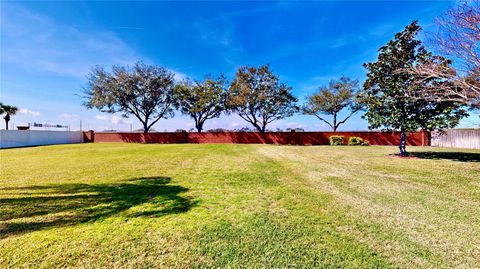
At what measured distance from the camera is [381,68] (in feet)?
37.0

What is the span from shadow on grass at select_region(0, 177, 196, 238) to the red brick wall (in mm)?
19482

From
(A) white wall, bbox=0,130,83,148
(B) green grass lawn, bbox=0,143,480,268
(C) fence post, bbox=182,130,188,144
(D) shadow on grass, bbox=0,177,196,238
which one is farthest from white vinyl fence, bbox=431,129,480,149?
(A) white wall, bbox=0,130,83,148

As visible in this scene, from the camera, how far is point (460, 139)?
57.6 feet

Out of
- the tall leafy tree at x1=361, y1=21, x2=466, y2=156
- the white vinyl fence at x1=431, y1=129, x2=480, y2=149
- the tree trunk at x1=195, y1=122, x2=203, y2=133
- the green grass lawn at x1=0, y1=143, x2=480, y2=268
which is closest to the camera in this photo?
the green grass lawn at x1=0, y1=143, x2=480, y2=268

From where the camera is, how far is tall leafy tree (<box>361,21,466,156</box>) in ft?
32.7

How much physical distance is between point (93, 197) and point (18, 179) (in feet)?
11.4

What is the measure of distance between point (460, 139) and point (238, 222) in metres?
22.7

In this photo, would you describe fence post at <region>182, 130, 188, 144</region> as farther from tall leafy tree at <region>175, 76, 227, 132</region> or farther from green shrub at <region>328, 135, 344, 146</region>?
green shrub at <region>328, 135, 344, 146</region>

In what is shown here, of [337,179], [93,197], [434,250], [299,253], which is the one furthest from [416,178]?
[93,197]

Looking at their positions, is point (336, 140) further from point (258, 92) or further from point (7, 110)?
point (7, 110)

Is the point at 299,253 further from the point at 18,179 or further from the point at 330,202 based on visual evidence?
the point at 18,179

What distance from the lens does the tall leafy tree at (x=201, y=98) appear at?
2477 cm

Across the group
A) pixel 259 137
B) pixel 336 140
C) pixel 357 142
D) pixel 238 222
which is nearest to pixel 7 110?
pixel 259 137

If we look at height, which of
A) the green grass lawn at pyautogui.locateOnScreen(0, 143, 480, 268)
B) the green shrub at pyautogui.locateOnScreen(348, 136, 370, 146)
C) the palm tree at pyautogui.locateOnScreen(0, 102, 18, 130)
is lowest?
the green grass lawn at pyautogui.locateOnScreen(0, 143, 480, 268)
